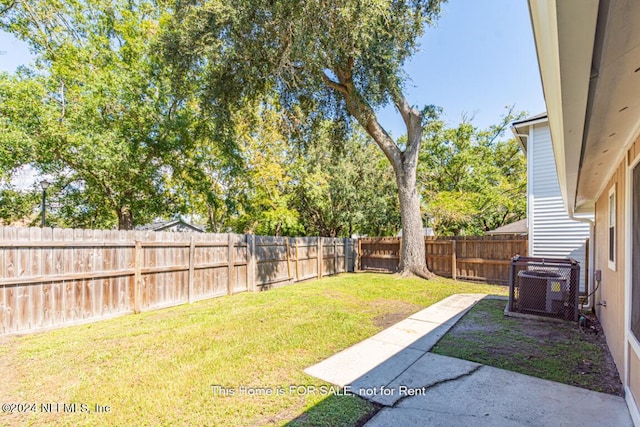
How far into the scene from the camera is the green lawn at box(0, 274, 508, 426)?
2.43m

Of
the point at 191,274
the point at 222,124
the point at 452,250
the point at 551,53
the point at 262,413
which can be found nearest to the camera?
the point at 551,53

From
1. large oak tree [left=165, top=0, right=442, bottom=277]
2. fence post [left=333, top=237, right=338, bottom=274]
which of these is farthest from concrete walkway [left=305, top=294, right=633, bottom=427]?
fence post [left=333, top=237, right=338, bottom=274]

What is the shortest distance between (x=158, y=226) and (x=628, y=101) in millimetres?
23455

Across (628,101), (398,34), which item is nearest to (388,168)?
(398,34)

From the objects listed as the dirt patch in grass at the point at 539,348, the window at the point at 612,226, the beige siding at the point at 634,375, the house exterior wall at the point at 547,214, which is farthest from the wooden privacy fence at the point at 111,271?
the house exterior wall at the point at 547,214

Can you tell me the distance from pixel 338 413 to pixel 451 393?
1.09 meters

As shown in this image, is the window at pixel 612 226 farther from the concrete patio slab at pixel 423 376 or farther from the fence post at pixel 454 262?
the fence post at pixel 454 262

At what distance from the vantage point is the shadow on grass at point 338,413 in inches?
89.7

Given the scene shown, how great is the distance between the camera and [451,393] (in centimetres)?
272

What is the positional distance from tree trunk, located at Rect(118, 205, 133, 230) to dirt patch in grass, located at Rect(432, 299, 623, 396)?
1152 cm

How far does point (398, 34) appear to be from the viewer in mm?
8297

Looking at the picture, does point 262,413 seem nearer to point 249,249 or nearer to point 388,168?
point 249,249

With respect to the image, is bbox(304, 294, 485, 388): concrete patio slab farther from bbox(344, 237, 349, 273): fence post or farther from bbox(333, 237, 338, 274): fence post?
bbox(344, 237, 349, 273): fence post

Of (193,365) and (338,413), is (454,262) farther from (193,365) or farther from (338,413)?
(193,365)
